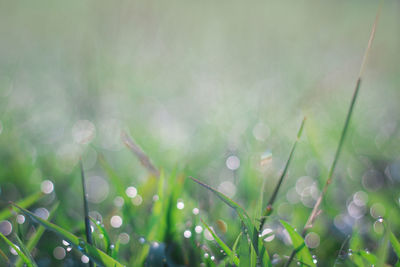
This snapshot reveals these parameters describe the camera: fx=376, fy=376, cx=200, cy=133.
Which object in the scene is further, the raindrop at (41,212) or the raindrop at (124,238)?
the raindrop at (41,212)

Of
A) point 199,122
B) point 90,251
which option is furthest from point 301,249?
point 199,122

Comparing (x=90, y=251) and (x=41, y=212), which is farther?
(x=41, y=212)

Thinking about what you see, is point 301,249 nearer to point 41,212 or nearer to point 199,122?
point 41,212

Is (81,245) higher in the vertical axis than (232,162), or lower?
higher

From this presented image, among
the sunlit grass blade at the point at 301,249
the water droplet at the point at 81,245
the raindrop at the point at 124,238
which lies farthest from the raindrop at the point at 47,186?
the sunlit grass blade at the point at 301,249

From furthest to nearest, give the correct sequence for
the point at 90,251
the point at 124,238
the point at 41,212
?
the point at 41,212
the point at 124,238
the point at 90,251

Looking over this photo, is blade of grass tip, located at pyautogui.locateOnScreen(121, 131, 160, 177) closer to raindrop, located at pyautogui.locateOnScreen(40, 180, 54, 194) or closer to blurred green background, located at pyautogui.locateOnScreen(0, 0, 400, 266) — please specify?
blurred green background, located at pyautogui.locateOnScreen(0, 0, 400, 266)

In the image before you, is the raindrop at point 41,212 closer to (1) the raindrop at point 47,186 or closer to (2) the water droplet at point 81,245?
(1) the raindrop at point 47,186
